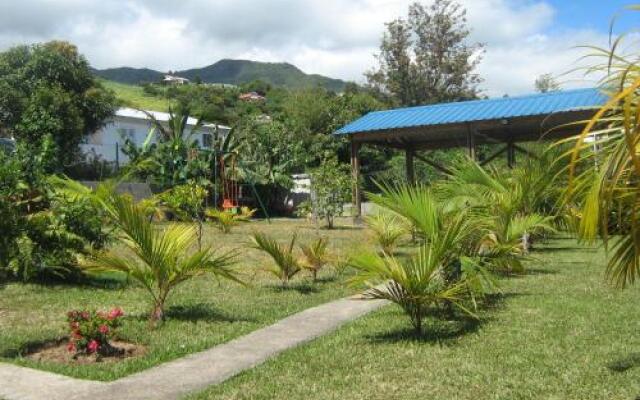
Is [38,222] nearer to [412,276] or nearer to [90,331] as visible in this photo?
[90,331]

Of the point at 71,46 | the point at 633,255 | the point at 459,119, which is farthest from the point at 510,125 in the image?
the point at 71,46

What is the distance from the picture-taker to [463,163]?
11656 millimetres

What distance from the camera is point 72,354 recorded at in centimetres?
626

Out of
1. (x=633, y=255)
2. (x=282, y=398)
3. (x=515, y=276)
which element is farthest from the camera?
(x=515, y=276)

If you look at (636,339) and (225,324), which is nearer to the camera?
(636,339)

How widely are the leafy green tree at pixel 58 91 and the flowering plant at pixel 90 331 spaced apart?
2364cm

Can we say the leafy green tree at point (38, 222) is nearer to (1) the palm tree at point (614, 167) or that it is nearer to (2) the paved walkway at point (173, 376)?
(2) the paved walkway at point (173, 376)

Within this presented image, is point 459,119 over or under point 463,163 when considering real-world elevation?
over

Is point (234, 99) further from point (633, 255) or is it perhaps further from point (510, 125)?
point (633, 255)

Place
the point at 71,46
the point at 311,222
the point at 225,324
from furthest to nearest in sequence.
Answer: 1. the point at 71,46
2. the point at 311,222
3. the point at 225,324

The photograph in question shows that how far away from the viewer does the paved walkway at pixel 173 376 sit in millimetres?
5039

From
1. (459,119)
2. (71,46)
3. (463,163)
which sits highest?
(71,46)

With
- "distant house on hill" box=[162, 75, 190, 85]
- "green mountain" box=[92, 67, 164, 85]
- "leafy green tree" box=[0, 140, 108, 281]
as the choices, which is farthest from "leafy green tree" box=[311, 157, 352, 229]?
"green mountain" box=[92, 67, 164, 85]

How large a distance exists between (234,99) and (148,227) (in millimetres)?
65723
